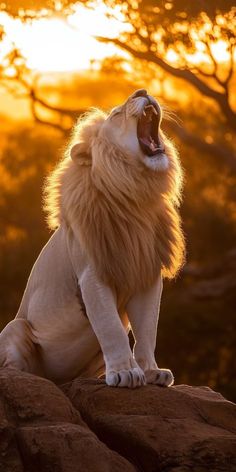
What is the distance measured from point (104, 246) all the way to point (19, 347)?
0.78m

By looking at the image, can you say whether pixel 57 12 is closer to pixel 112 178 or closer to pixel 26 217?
pixel 112 178

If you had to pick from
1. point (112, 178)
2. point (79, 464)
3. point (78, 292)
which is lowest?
point (79, 464)

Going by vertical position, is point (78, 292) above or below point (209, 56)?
below

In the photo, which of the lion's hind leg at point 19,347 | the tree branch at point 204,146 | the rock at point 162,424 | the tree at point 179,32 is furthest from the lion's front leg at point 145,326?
the tree branch at point 204,146

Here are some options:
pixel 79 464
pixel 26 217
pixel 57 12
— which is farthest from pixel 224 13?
pixel 26 217

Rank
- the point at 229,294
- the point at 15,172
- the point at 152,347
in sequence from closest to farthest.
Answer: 1. the point at 152,347
2. the point at 229,294
3. the point at 15,172

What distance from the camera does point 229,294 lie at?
739 inches

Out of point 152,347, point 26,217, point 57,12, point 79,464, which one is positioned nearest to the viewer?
point 79,464

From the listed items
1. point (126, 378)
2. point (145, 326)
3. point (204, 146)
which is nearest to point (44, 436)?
point (126, 378)

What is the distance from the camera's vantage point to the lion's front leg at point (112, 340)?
6578 millimetres

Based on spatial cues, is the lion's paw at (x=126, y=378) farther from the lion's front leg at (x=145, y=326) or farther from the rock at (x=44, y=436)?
the rock at (x=44, y=436)

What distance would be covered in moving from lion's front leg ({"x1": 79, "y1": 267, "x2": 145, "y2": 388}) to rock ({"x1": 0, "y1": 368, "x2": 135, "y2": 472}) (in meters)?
0.38

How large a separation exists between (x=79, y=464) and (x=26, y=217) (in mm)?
19757

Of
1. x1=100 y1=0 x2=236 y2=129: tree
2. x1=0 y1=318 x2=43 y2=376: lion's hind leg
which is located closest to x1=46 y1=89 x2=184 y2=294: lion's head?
x1=0 y1=318 x2=43 y2=376: lion's hind leg
